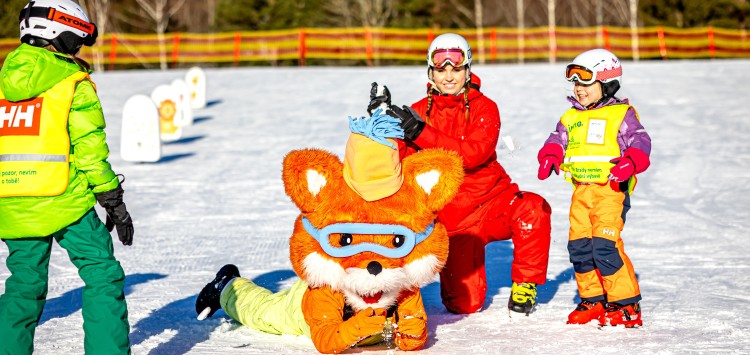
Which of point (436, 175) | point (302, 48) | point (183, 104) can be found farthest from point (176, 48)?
point (436, 175)

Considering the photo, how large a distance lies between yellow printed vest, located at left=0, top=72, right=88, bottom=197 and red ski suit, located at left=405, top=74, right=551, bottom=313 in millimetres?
1985

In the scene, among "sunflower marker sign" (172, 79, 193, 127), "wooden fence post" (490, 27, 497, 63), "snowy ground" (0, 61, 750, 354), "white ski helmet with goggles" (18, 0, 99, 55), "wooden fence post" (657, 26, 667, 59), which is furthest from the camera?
"wooden fence post" (490, 27, 497, 63)

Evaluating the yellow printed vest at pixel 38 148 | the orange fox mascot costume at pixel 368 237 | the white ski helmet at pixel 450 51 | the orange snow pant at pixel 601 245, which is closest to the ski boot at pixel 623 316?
the orange snow pant at pixel 601 245

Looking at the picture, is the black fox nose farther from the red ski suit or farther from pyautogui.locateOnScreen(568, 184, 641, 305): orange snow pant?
pyautogui.locateOnScreen(568, 184, 641, 305): orange snow pant

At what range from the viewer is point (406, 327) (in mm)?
4590

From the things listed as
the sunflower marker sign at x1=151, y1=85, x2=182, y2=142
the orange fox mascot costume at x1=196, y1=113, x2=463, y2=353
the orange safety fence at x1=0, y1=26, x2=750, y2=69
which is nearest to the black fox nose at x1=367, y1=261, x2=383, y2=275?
the orange fox mascot costume at x1=196, y1=113, x2=463, y2=353

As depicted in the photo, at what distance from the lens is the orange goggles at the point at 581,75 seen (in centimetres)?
530

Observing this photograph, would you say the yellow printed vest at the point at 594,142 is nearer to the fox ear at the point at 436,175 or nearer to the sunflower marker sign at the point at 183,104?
the fox ear at the point at 436,175

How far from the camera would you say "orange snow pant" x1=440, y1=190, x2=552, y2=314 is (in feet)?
18.0

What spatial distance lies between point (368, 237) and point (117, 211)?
107cm

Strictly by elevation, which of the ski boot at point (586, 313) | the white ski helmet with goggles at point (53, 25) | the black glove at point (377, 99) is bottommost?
the ski boot at point (586, 313)

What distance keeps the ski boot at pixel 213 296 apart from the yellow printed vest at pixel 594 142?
1.91 meters

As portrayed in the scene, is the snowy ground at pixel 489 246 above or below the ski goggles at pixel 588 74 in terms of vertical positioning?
below

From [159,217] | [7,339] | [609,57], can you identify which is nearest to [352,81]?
[159,217]
